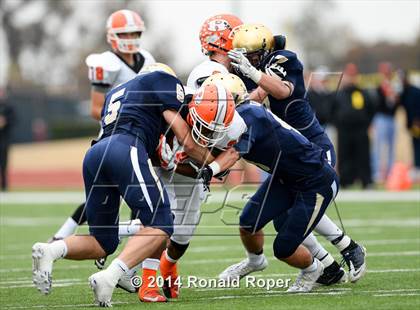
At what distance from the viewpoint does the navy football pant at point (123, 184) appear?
565 centimetres

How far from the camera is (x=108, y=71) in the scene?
26.9ft

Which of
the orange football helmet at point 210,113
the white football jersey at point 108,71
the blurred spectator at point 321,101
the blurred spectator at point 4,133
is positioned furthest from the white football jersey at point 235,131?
the blurred spectator at point 4,133

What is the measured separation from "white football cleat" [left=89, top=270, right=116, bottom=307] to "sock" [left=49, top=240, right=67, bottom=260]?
0.26 metres

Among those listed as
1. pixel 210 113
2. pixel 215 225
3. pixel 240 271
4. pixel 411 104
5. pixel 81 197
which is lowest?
pixel 81 197

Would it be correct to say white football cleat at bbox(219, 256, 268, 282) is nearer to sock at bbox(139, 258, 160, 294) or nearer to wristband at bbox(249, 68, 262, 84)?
sock at bbox(139, 258, 160, 294)

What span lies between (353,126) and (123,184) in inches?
427

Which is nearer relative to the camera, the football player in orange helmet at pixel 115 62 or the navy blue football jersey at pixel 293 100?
the navy blue football jersey at pixel 293 100

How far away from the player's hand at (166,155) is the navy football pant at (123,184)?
0.46m

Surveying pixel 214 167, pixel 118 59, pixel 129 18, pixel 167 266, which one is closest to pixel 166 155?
pixel 214 167

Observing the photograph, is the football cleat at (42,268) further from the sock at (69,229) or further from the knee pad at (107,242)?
the sock at (69,229)

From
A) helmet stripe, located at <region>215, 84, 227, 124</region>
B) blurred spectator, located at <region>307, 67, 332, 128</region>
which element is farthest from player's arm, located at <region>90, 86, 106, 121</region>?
blurred spectator, located at <region>307, 67, 332, 128</region>

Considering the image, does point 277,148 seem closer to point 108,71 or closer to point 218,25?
point 218,25

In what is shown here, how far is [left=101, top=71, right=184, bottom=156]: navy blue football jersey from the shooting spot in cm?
582

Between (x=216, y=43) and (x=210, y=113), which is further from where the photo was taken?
(x=216, y=43)
